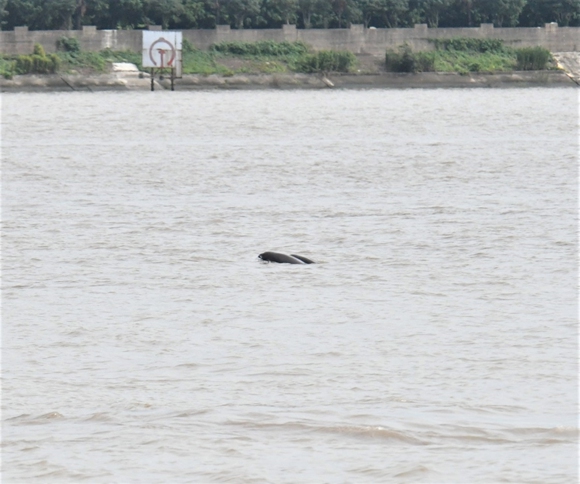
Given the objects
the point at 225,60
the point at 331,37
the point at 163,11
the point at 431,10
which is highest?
the point at 431,10

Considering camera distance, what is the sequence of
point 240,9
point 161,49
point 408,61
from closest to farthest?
point 161,49, point 408,61, point 240,9

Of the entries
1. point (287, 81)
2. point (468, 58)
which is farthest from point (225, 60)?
point (468, 58)

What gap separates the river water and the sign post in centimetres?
6070

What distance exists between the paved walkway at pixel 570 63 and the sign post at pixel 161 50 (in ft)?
107

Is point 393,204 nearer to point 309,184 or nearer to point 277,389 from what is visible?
point 309,184

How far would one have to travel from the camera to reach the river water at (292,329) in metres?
7.89

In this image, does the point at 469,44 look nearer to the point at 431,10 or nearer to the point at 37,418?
the point at 431,10

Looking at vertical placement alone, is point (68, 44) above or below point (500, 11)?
below

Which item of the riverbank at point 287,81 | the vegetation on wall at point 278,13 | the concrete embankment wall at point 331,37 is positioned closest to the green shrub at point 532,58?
the riverbank at point 287,81

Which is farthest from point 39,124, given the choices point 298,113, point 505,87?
point 505,87

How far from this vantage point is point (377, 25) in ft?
366

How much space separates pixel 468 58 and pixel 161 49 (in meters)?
26.6

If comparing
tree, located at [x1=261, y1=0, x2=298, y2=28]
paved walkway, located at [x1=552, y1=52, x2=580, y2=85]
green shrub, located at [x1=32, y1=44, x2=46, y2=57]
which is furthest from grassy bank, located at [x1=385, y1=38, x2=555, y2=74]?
green shrub, located at [x1=32, y1=44, x2=46, y2=57]

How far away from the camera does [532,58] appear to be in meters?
104
